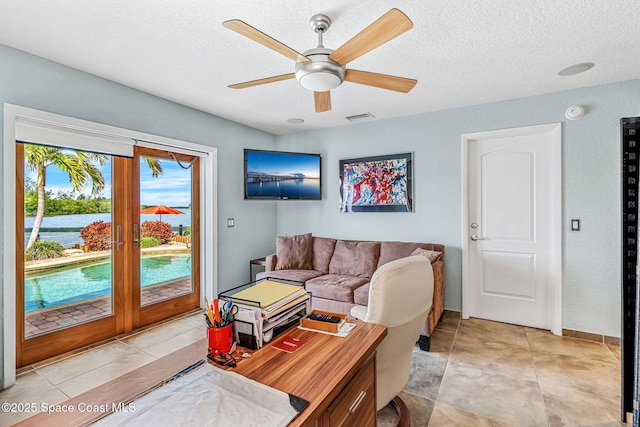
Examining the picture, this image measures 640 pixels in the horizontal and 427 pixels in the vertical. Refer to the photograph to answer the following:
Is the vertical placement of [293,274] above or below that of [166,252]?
below

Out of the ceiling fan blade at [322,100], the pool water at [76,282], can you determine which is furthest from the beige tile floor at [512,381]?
the pool water at [76,282]

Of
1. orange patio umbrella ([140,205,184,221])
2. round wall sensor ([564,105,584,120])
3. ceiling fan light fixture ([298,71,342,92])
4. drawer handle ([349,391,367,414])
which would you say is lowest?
drawer handle ([349,391,367,414])

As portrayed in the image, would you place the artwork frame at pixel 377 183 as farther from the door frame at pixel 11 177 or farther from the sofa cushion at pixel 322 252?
the door frame at pixel 11 177

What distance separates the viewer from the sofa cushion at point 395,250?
3.52m

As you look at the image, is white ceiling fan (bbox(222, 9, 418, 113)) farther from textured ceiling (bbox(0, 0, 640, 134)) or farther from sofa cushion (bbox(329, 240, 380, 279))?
sofa cushion (bbox(329, 240, 380, 279))

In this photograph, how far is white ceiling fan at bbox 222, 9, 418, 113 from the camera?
1416 millimetres

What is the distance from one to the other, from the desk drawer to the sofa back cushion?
7.52 feet

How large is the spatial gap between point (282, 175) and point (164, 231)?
5.45 feet

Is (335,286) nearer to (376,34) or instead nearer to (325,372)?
(325,372)

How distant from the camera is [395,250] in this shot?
3.59 meters

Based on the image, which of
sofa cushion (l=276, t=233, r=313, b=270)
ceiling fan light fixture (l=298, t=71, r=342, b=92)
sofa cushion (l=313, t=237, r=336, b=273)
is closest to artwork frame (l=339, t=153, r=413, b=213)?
sofa cushion (l=313, t=237, r=336, b=273)

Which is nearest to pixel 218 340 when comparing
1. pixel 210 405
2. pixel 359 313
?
pixel 210 405

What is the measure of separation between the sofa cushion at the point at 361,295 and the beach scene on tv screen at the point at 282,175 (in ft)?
5.71

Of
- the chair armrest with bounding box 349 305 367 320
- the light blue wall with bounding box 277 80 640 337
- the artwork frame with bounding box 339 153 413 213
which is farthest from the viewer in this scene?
the artwork frame with bounding box 339 153 413 213
